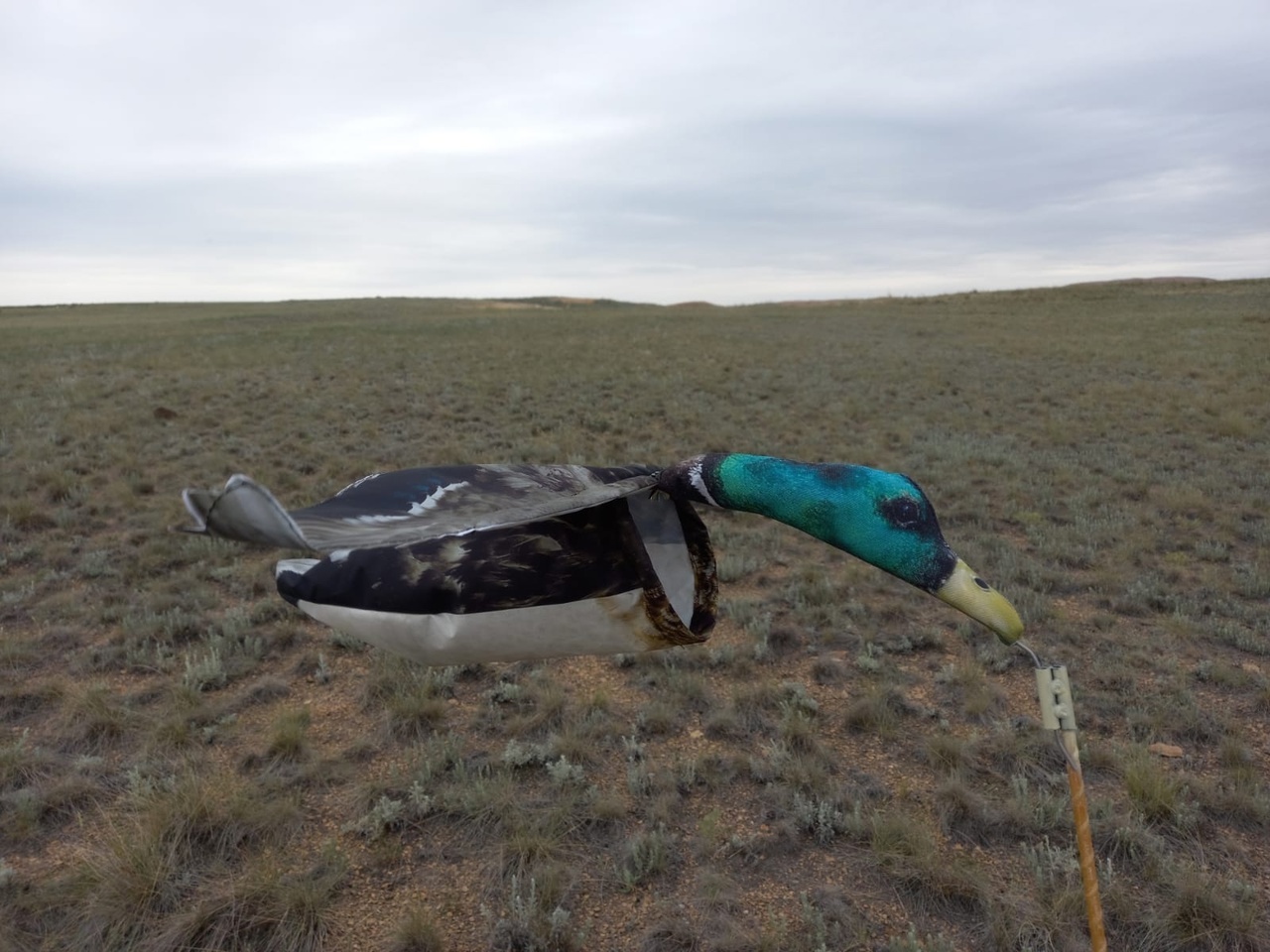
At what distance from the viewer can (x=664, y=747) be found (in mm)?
4227

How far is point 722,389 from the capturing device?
51.7 ft

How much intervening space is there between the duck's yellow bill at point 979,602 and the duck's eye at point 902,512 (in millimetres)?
132

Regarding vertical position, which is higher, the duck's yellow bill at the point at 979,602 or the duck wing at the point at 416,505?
the duck wing at the point at 416,505

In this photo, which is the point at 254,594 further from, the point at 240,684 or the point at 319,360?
the point at 319,360

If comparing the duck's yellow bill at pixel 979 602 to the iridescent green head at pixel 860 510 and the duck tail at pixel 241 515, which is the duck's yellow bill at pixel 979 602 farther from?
the duck tail at pixel 241 515

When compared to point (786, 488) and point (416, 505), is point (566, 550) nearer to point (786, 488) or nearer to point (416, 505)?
point (416, 505)

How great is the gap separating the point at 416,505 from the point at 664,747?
9.00 ft

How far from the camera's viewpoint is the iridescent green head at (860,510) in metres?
1.68

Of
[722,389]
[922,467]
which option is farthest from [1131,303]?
[922,467]

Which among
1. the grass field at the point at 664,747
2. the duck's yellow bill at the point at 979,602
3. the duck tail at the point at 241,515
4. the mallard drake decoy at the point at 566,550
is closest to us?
the duck tail at the point at 241,515

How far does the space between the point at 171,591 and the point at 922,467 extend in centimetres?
863

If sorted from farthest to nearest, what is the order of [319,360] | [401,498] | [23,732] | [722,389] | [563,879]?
[319,360] < [722,389] < [23,732] < [563,879] < [401,498]

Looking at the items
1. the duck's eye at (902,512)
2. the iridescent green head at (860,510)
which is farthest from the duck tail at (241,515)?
the duck's eye at (902,512)

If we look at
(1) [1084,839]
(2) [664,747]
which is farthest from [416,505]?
(2) [664,747]
